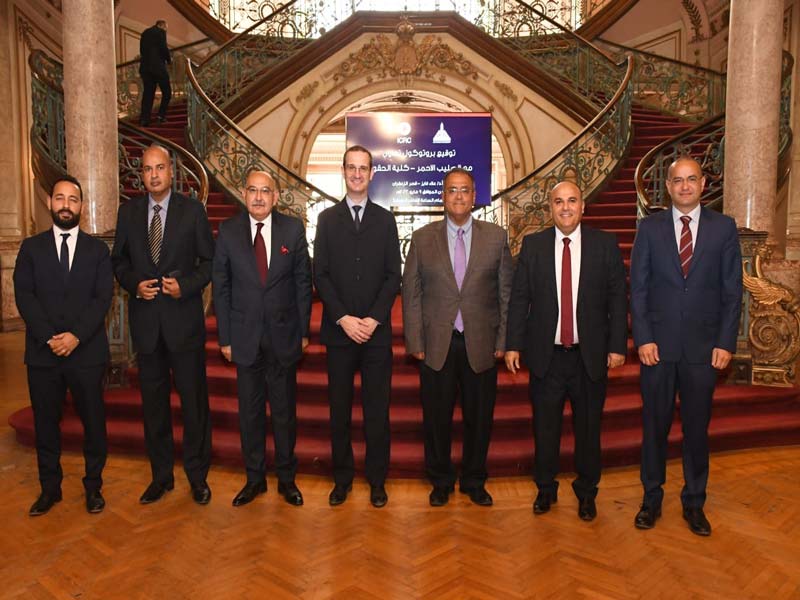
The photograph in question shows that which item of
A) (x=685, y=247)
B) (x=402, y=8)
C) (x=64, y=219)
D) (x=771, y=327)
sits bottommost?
(x=771, y=327)

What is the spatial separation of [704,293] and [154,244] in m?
2.68

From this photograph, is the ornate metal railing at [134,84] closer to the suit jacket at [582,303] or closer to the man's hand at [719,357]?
the suit jacket at [582,303]

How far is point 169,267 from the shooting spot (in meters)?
3.32

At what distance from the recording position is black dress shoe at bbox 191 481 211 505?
341cm

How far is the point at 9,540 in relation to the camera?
9.80ft

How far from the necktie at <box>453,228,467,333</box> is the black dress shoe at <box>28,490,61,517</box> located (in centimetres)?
222

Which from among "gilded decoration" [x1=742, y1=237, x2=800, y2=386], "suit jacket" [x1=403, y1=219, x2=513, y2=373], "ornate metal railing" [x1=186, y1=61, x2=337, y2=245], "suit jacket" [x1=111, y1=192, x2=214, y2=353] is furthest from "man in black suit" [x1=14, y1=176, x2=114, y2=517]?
"gilded decoration" [x1=742, y1=237, x2=800, y2=386]

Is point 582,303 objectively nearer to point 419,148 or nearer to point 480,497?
point 480,497

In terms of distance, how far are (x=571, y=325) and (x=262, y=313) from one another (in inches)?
59.9

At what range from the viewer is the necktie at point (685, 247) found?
3.06m

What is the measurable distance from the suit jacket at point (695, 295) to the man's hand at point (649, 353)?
3 cm

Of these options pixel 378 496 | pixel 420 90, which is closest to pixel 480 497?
pixel 378 496

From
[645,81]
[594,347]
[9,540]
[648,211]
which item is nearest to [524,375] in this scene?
[594,347]

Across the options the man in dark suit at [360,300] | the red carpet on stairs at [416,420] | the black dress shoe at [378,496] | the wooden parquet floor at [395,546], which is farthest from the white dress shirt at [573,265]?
the black dress shoe at [378,496]
